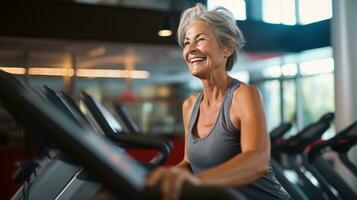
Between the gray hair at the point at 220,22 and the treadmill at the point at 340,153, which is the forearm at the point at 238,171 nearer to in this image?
the gray hair at the point at 220,22

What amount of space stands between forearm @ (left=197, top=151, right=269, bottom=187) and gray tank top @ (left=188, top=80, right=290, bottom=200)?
0.69 ft

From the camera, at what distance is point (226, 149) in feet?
4.78

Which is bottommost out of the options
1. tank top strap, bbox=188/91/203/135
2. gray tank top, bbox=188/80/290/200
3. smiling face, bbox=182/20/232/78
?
gray tank top, bbox=188/80/290/200

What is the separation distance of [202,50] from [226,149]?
31 centimetres

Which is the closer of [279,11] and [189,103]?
[189,103]

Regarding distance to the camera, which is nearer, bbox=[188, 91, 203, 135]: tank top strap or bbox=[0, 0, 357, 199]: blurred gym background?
bbox=[188, 91, 203, 135]: tank top strap

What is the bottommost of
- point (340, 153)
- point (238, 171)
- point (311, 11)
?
point (340, 153)

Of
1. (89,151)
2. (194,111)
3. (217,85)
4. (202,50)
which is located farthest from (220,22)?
(89,151)

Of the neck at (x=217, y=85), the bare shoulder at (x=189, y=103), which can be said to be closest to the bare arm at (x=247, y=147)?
the neck at (x=217, y=85)

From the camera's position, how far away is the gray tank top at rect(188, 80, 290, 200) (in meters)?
1.45

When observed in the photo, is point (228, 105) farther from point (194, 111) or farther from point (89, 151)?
point (89, 151)

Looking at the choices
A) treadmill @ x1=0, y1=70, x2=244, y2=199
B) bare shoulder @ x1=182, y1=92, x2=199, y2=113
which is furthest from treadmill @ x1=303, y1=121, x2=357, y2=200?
treadmill @ x1=0, y1=70, x2=244, y2=199

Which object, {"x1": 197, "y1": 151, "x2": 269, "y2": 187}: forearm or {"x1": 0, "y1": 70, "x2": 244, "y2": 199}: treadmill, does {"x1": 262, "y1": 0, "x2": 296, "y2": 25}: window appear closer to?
{"x1": 197, "y1": 151, "x2": 269, "y2": 187}: forearm

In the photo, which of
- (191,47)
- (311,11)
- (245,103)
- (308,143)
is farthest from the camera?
(311,11)
